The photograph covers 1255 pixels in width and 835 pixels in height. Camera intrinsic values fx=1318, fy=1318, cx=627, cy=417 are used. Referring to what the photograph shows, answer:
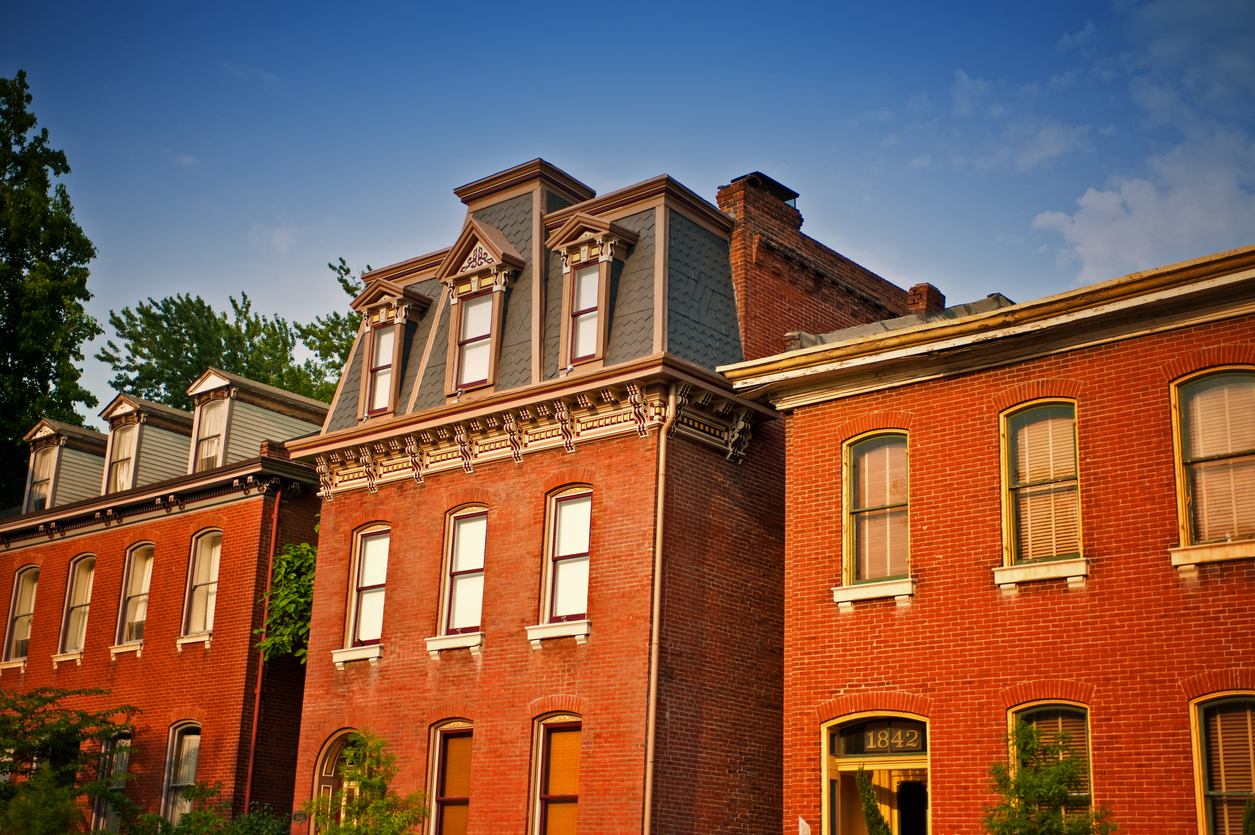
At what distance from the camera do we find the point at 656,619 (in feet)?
67.6

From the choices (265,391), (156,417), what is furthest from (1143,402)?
(156,417)

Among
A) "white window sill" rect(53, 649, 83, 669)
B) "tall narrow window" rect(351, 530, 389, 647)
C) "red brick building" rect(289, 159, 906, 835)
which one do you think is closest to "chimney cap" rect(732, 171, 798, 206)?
"red brick building" rect(289, 159, 906, 835)

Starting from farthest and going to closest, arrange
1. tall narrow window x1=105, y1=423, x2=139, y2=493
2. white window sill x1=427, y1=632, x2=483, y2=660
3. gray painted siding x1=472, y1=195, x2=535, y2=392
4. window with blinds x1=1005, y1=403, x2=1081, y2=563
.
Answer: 1. tall narrow window x1=105, y1=423, x2=139, y2=493
2. gray painted siding x1=472, y1=195, x2=535, y2=392
3. white window sill x1=427, y1=632, x2=483, y2=660
4. window with blinds x1=1005, y1=403, x2=1081, y2=563

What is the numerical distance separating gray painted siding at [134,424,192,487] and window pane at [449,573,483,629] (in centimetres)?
1265

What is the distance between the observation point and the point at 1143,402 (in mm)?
16703

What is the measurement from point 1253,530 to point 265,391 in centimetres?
2382

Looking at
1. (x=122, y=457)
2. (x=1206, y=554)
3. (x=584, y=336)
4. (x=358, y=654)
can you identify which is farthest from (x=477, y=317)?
(x=1206, y=554)

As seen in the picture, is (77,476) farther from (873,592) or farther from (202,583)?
(873,592)

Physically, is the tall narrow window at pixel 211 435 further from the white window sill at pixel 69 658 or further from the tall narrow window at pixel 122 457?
the white window sill at pixel 69 658

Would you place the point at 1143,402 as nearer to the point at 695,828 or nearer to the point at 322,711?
the point at 695,828

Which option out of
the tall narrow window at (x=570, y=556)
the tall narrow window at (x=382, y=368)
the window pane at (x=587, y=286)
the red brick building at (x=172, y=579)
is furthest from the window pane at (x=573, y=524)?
the red brick building at (x=172, y=579)

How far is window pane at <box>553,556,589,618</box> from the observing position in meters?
22.1

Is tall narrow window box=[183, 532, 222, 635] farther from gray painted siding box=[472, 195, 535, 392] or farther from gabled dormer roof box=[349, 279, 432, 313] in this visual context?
gray painted siding box=[472, 195, 535, 392]

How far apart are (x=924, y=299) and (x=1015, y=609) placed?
13.8 metres
